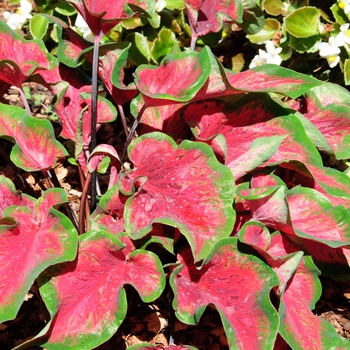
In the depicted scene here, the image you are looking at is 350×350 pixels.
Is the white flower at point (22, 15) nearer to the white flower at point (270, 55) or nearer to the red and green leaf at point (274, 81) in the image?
the white flower at point (270, 55)

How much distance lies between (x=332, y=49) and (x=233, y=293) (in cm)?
113

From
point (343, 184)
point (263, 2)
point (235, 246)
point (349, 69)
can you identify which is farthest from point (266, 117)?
point (263, 2)

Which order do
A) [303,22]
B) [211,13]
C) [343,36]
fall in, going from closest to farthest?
[211,13], [343,36], [303,22]

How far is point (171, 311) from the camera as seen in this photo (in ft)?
5.38

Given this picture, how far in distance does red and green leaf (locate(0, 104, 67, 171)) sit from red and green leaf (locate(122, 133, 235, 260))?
240 millimetres

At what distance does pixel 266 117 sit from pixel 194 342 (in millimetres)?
725

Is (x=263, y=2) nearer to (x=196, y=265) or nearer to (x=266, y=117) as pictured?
(x=266, y=117)

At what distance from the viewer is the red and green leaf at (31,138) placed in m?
1.56

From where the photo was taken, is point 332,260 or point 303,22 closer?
point 332,260

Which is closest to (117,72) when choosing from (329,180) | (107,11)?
(107,11)

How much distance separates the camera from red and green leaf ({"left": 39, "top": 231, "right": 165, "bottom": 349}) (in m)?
1.33

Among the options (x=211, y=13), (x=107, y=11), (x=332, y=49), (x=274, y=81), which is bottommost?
(x=332, y=49)

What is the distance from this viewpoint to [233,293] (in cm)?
141

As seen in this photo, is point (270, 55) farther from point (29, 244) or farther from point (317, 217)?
point (29, 244)
